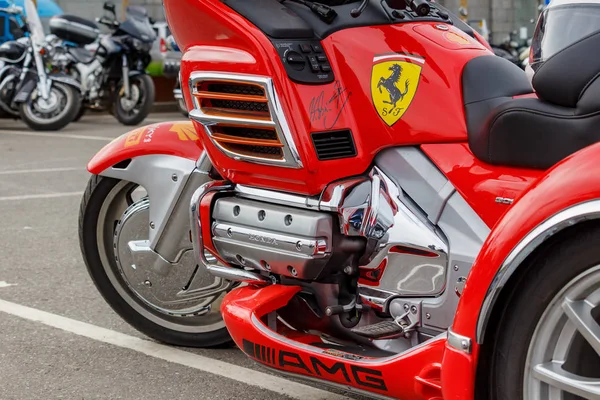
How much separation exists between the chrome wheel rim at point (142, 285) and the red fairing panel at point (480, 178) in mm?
1159

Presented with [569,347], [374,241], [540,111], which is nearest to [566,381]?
[569,347]

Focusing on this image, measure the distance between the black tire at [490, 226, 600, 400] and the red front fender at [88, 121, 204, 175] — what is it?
159cm

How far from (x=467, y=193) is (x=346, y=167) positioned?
0.38 m

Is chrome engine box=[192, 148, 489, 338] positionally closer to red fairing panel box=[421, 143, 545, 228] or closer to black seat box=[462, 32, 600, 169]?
red fairing panel box=[421, 143, 545, 228]

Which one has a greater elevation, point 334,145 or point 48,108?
point 334,145

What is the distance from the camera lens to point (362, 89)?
9.61ft

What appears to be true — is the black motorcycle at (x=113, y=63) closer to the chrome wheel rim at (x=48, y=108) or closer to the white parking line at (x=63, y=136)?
the chrome wheel rim at (x=48, y=108)

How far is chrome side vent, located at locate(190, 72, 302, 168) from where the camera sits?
295 centimetres

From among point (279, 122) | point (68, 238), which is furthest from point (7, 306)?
point (279, 122)

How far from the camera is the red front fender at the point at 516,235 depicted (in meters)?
2.12

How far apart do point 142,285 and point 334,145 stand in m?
1.18

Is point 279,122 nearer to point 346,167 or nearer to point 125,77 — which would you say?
point 346,167
